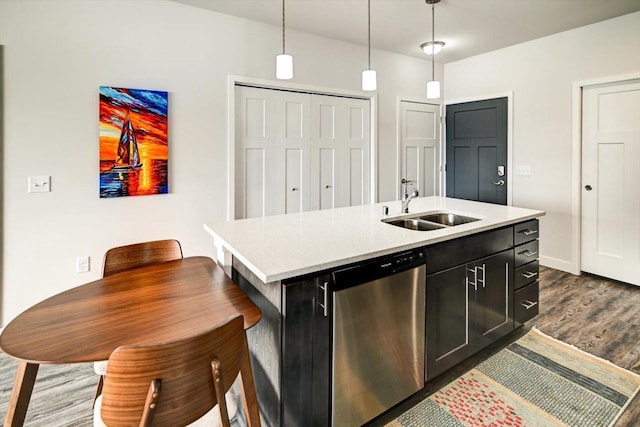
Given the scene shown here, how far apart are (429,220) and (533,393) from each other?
1.24m

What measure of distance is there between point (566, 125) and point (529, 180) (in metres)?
0.73

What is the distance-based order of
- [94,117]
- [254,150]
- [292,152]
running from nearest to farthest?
[94,117], [254,150], [292,152]

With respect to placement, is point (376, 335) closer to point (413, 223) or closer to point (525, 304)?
point (413, 223)

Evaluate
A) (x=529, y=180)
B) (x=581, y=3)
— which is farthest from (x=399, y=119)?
(x=581, y=3)

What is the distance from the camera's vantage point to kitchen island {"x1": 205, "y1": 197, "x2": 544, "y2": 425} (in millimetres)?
1427

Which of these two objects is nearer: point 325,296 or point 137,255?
point 325,296

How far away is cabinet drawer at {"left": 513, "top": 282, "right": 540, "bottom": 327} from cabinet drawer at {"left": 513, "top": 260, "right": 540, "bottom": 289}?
0.14 feet

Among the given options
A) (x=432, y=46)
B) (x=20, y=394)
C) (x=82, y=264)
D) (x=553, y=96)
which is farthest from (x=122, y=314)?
(x=553, y=96)

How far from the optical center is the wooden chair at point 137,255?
1.72m

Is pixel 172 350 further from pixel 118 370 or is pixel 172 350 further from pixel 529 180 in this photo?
pixel 529 180

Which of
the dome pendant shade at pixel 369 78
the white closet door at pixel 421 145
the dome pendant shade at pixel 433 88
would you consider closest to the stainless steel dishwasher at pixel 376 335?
the dome pendant shade at pixel 369 78

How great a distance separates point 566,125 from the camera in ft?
12.9

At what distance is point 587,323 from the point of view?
2.83 m

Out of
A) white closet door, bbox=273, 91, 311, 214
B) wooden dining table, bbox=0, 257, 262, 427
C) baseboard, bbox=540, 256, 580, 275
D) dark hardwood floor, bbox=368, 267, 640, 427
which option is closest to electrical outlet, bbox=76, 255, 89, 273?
wooden dining table, bbox=0, 257, 262, 427
